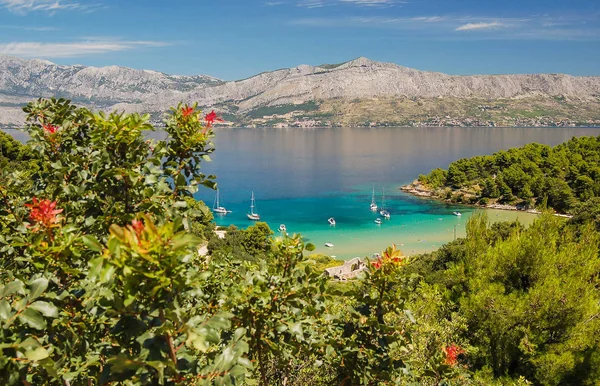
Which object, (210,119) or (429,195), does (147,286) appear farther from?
(429,195)

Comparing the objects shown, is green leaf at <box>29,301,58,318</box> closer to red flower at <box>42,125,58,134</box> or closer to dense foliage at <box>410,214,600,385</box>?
red flower at <box>42,125,58,134</box>

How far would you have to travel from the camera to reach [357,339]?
12.7 ft

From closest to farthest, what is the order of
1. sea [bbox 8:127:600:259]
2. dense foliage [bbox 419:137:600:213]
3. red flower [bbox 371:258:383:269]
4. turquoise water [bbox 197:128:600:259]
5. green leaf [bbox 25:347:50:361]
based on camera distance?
green leaf [bbox 25:347:50:361]
red flower [bbox 371:258:383:269]
sea [bbox 8:127:600:259]
turquoise water [bbox 197:128:600:259]
dense foliage [bbox 419:137:600:213]

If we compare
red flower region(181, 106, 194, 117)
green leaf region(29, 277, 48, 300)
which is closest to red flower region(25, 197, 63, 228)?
green leaf region(29, 277, 48, 300)

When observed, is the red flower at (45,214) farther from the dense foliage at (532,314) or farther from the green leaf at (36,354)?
the dense foliage at (532,314)

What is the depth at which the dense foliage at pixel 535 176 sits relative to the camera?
183ft

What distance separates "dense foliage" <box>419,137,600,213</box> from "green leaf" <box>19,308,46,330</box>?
60111 mm

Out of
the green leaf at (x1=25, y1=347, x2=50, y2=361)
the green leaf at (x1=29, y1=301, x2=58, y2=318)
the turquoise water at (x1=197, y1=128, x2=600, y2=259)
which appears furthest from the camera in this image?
the turquoise water at (x1=197, y1=128, x2=600, y2=259)

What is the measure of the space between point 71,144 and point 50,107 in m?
0.60

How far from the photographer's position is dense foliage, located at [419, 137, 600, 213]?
55.7 meters

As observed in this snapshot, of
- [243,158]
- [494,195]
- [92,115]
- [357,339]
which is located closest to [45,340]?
[92,115]

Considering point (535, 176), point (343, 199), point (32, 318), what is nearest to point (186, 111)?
point (32, 318)

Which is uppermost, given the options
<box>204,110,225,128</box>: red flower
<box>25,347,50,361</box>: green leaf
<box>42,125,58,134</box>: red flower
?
<box>204,110,225,128</box>: red flower

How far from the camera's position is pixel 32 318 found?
2037 mm
